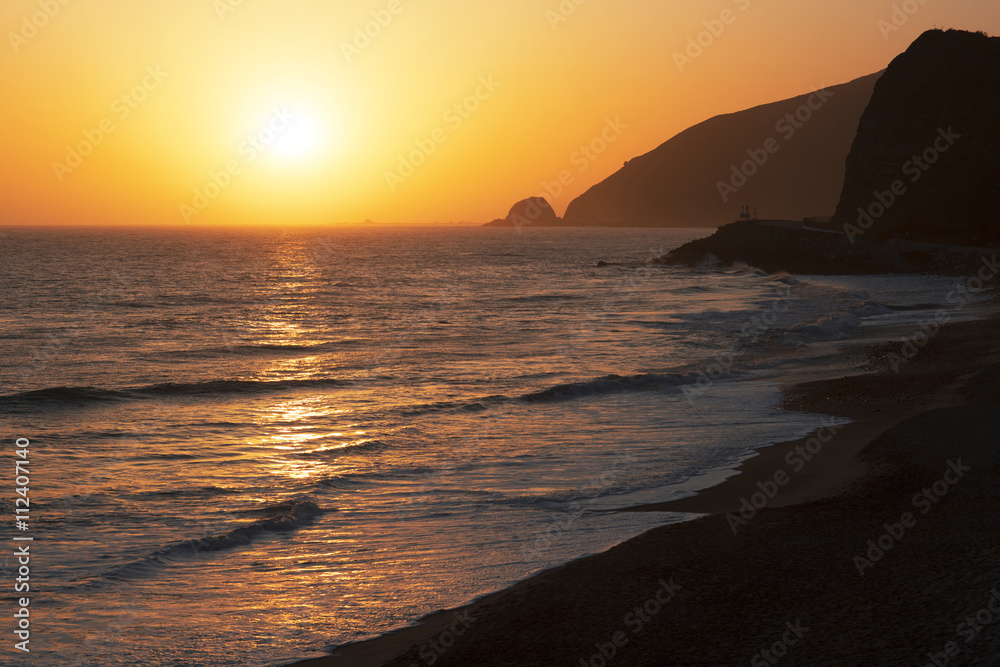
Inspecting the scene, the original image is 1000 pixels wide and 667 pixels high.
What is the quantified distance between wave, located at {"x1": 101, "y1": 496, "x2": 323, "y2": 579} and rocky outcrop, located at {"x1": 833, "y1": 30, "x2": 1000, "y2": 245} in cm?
7192

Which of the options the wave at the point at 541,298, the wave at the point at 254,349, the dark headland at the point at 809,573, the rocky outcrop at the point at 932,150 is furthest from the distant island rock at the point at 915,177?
the dark headland at the point at 809,573

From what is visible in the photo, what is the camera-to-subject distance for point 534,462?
14070mm

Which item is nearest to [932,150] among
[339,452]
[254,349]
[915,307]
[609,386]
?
[915,307]

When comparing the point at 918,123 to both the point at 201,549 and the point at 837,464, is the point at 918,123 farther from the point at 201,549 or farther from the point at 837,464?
the point at 201,549

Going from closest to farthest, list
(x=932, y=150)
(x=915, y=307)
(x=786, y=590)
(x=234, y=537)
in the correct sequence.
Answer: (x=786, y=590) → (x=234, y=537) → (x=915, y=307) → (x=932, y=150)

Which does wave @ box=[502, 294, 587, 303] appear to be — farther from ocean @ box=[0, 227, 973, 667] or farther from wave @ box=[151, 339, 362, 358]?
wave @ box=[151, 339, 362, 358]

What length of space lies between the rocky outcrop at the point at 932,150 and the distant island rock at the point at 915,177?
9cm

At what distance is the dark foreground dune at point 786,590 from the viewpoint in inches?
246

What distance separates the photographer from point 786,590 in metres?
7.41

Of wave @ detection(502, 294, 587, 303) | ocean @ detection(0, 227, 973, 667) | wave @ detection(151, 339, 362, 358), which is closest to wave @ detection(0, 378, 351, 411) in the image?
ocean @ detection(0, 227, 973, 667)

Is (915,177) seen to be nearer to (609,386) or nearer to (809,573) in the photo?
(609,386)

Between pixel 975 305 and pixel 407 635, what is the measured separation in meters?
38.7

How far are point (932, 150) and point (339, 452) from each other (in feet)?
262

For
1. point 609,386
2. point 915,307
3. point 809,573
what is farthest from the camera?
point 915,307
